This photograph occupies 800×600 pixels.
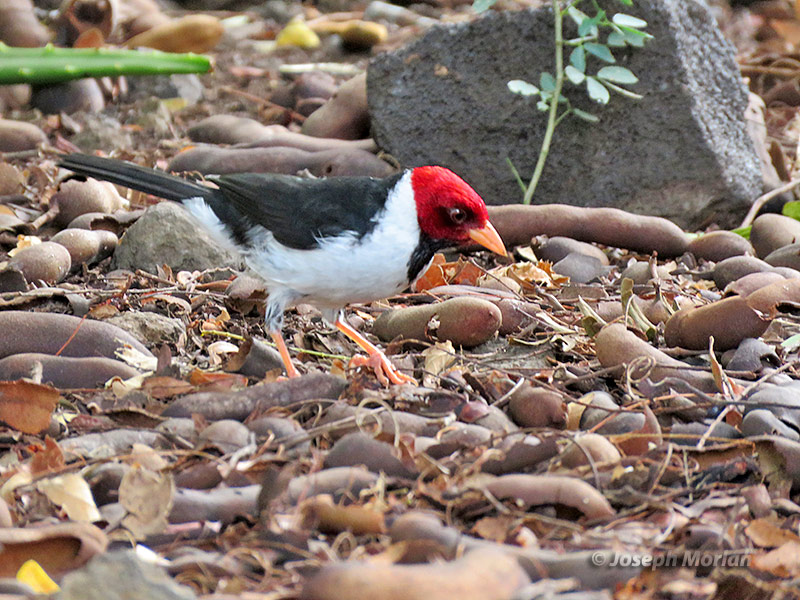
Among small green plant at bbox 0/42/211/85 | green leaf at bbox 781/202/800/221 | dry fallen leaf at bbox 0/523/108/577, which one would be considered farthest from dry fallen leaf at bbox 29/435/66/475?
small green plant at bbox 0/42/211/85

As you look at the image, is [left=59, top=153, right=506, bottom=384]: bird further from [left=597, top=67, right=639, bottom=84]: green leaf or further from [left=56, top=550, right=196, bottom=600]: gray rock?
[left=597, top=67, right=639, bottom=84]: green leaf

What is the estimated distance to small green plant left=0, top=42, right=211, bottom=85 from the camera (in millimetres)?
6535

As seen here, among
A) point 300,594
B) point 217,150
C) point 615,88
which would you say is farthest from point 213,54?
point 300,594

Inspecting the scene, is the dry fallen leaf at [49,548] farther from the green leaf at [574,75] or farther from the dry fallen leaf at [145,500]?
the green leaf at [574,75]

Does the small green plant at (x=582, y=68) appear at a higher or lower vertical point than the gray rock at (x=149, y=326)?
higher

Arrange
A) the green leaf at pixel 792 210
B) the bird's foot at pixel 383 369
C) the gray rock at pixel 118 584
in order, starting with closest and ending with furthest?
the gray rock at pixel 118 584
the bird's foot at pixel 383 369
the green leaf at pixel 792 210

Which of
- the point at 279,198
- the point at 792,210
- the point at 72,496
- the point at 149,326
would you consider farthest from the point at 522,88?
the point at 72,496

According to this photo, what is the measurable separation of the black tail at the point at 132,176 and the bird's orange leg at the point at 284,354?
0.74 meters

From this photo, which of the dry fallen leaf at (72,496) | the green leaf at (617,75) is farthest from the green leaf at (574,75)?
the dry fallen leaf at (72,496)

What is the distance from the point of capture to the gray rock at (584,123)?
543 centimetres

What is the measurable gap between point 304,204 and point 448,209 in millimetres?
551

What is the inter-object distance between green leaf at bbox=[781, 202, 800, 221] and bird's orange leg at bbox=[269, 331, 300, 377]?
10.2 feet

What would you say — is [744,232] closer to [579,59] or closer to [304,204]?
[579,59]

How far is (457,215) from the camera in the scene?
371 centimetres
